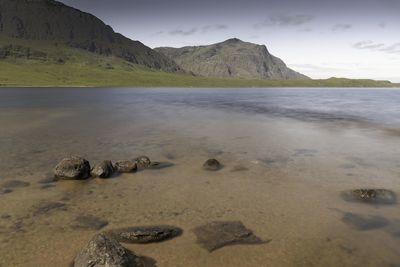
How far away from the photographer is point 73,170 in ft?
62.4

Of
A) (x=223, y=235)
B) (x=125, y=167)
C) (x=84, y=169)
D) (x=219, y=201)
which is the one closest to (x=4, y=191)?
(x=84, y=169)

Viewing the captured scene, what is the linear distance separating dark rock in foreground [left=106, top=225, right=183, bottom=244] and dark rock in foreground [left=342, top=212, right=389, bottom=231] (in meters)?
6.52

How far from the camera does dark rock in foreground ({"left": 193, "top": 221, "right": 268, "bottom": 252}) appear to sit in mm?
11961

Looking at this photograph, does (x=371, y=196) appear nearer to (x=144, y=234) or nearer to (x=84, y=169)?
(x=144, y=234)

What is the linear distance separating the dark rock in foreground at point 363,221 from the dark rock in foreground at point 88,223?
9320mm

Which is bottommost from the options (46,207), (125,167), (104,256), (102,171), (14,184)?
(14,184)

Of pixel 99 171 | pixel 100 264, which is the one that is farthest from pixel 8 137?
pixel 100 264

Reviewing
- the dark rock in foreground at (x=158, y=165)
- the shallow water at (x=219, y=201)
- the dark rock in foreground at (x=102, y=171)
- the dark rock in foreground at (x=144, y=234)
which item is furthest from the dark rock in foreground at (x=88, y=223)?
the dark rock in foreground at (x=158, y=165)

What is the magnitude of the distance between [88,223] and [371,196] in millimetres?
12370

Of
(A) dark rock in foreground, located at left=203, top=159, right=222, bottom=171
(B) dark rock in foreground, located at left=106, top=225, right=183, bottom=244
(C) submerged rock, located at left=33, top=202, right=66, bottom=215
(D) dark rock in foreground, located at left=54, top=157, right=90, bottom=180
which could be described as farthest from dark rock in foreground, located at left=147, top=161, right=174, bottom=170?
(B) dark rock in foreground, located at left=106, top=225, right=183, bottom=244

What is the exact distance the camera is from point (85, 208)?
15109mm

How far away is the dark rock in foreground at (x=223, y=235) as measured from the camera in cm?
1196

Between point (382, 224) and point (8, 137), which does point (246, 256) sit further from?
point (8, 137)

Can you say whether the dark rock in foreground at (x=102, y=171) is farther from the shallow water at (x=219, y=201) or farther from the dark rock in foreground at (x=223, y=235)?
the dark rock in foreground at (x=223, y=235)
